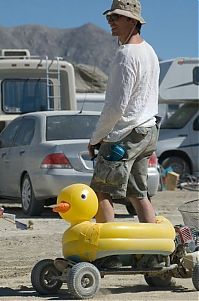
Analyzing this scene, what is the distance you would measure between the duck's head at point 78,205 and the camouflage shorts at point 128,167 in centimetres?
13

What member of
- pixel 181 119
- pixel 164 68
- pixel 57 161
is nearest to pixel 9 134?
pixel 57 161

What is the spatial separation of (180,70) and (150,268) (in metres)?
15.4

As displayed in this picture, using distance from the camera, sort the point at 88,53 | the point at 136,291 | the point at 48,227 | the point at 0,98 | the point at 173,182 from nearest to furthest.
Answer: the point at 136,291
the point at 48,227
the point at 0,98
the point at 173,182
the point at 88,53

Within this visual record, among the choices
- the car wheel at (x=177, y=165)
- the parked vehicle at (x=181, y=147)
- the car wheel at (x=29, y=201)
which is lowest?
the car wheel at (x=177, y=165)

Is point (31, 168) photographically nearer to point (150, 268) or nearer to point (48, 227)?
point (48, 227)

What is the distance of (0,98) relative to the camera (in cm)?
1522

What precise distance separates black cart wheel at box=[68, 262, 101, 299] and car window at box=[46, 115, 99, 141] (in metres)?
5.53

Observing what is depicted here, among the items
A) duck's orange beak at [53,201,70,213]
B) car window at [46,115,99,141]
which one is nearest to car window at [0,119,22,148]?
car window at [46,115,99,141]

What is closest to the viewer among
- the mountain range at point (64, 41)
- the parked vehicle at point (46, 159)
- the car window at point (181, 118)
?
the parked vehicle at point (46, 159)

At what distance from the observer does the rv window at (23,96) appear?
50.0 ft

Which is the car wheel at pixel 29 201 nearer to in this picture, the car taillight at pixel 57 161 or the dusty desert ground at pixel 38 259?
the dusty desert ground at pixel 38 259

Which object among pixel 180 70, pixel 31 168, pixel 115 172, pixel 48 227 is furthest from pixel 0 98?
pixel 115 172

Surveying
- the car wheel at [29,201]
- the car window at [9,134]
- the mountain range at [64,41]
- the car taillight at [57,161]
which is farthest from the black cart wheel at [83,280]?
the mountain range at [64,41]

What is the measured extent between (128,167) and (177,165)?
1397cm
